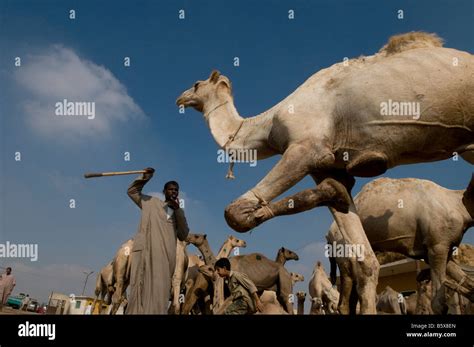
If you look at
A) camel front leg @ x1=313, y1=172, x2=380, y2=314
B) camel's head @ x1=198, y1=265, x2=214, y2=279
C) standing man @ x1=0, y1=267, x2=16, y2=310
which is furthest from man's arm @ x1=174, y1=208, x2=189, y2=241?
standing man @ x1=0, y1=267, x2=16, y2=310

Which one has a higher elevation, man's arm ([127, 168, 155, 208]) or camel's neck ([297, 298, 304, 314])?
man's arm ([127, 168, 155, 208])

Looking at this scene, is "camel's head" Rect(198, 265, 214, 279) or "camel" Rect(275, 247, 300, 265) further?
"camel" Rect(275, 247, 300, 265)

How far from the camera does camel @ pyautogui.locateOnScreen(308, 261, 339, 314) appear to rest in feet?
53.8

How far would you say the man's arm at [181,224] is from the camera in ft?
22.4

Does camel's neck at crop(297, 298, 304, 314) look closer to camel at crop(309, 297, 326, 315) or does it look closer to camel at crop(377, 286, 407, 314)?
camel at crop(309, 297, 326, 315)

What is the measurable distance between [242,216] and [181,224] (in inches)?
95.0

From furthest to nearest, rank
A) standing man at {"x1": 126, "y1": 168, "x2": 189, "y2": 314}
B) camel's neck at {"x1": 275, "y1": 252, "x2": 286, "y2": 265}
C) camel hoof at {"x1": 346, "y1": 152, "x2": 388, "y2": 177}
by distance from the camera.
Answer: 1. camel's neck at {"x1": 275, "y1": 252, "x2": 286, "y2": 265}
2. standing man at {"x1": 126, "y1": 168, "x2": 189, "y2": 314}
3. camel hoof at {"x1": 346, "y1": 152, "x2": 388, "y2": 177}

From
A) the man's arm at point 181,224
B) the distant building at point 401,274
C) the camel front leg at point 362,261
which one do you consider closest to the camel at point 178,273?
the man's arm at point 181,224

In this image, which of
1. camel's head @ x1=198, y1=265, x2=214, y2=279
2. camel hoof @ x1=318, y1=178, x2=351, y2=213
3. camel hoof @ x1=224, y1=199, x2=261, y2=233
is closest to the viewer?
camel hoof @ x1=224, y1=199, x2=261, y2=233

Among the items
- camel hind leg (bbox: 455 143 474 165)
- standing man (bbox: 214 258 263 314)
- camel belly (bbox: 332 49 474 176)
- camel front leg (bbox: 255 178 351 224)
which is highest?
camel belly (bbox: 332 49 474 176)

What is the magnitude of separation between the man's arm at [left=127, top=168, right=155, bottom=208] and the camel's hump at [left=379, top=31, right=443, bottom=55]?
11.1ft

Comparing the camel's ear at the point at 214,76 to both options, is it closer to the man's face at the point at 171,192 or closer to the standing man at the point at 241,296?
the man's face at the point at 171,192

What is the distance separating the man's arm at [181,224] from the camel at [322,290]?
10.6m
